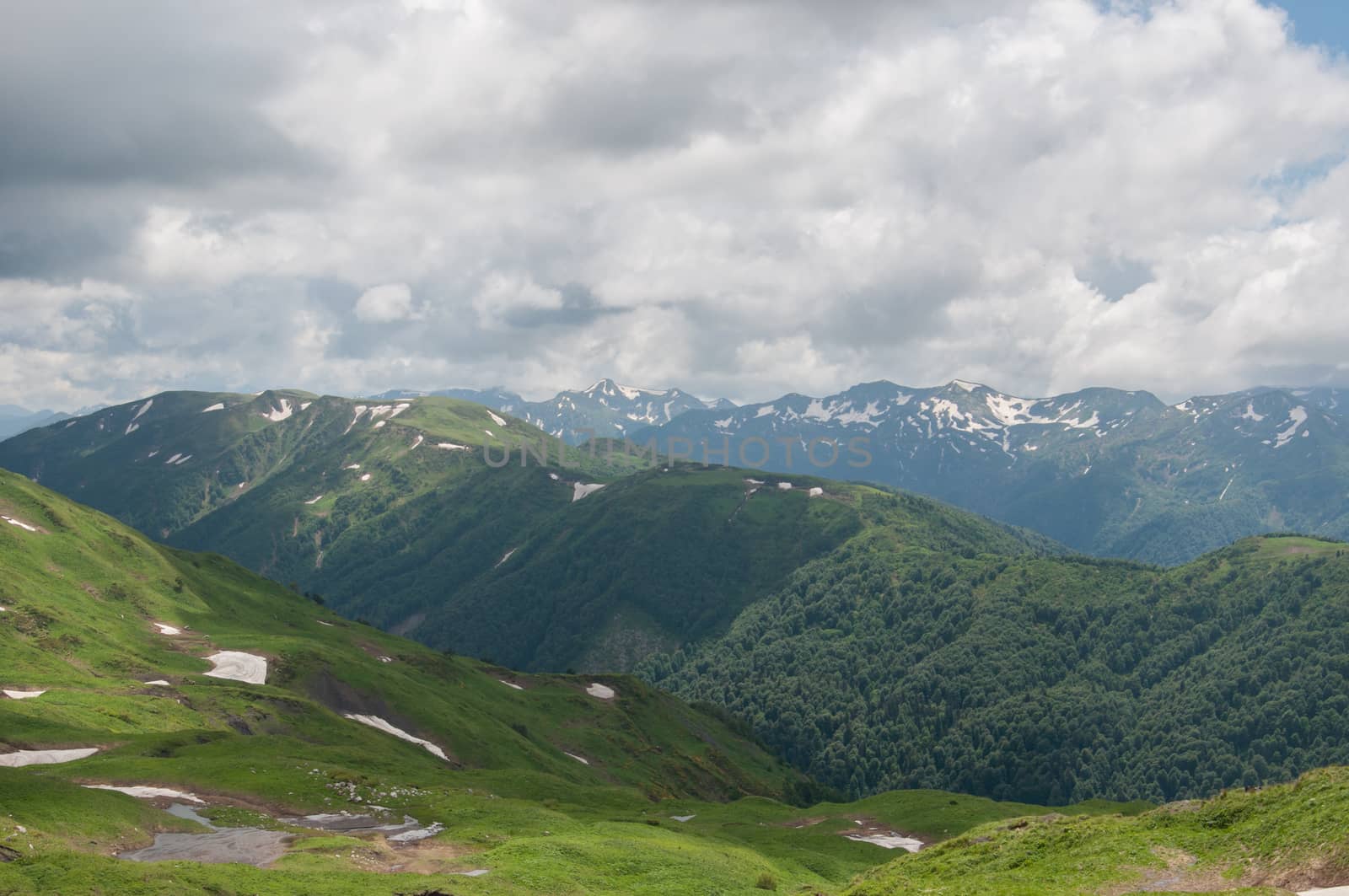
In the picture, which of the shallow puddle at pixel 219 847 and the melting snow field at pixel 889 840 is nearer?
the shallow puddle at pixel 219 847

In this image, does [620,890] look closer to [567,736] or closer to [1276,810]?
[1276,810]

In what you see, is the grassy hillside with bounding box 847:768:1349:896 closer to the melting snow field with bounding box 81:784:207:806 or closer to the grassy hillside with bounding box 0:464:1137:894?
the grassy hillside with bounding box 0:464:1137:894

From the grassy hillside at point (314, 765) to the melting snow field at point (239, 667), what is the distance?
5.24 ft

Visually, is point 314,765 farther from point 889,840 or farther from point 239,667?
point 889,840

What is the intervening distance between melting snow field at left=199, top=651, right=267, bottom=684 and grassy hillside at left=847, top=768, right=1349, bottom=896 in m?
110

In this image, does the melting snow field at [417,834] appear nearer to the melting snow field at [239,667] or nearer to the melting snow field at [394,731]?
the melting snow field at [394,731]

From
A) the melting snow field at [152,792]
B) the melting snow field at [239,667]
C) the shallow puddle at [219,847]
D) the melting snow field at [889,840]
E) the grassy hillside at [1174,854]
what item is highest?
the grassy hillside at [1174,854]

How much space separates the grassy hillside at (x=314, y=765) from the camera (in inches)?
2087

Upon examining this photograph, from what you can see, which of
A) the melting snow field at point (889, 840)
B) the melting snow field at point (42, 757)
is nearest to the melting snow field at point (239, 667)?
the melting snow field at point (42, 757)

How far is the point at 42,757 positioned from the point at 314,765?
22194 millimetres

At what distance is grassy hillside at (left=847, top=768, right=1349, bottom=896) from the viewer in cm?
3562

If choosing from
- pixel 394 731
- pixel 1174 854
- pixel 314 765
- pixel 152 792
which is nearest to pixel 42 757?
pixel 152 792

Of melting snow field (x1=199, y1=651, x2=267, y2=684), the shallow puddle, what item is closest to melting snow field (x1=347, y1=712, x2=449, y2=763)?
melting snow field (x1=199, y1=651, x2=267, y2=684)

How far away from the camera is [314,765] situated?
84.6m
